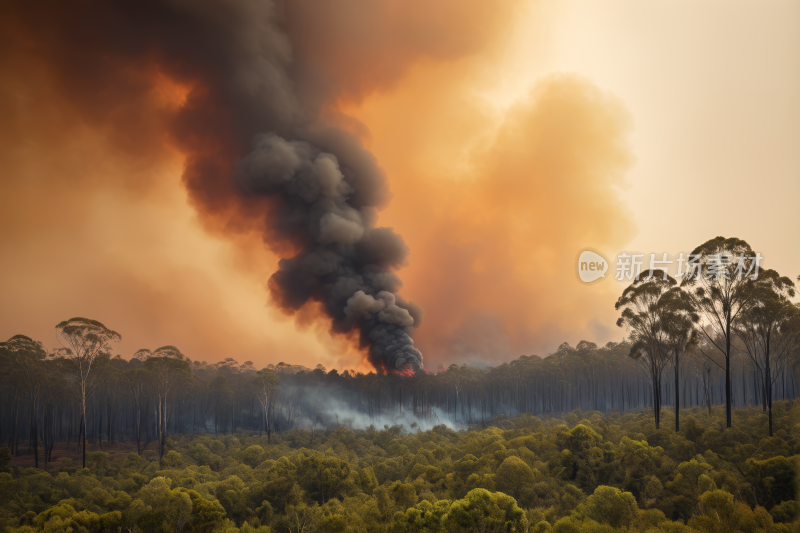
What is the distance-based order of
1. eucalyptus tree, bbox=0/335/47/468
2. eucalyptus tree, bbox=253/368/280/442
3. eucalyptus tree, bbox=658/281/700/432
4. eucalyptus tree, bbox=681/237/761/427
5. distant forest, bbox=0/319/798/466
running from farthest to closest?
eucalyptus tree, bbox=253/368/280/442, distant forest, bbox=0/319/798/466, eucalyptus tree, bbox=0/335/47/468, eucalyptus tree, bbox=658/281/700/432, eucalyptus tree, bbox=681/237/761/427

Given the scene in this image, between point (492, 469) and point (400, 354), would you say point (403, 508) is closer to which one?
point (492, 469)

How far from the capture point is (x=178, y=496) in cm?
2580

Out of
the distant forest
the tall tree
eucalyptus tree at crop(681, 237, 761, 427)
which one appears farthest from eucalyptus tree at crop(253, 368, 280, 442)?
eucalyptus tree at crop(681, 237, 761, 427)

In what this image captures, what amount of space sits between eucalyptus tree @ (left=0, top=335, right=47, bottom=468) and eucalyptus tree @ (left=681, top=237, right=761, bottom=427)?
6029 centimetres

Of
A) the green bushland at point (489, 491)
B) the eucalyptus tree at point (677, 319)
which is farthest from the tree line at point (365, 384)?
the green bushland at point (489, 491)

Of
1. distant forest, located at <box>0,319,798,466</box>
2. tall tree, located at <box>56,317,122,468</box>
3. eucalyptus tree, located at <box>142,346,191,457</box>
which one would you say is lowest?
distant forest, located at <box>0,319,798,466</box>

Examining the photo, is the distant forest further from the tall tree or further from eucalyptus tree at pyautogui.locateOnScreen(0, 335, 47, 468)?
the tall tree

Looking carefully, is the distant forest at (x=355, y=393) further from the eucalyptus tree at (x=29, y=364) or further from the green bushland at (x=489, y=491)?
the green bushland at (x=489, y=491)

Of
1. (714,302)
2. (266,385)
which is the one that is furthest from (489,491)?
(266,385)

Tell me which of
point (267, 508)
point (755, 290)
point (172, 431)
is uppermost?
point (755, 290)

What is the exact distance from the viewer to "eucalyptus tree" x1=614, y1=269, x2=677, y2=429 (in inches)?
1550

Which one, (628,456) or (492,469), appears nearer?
(628,456)

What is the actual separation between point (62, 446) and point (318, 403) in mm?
41312

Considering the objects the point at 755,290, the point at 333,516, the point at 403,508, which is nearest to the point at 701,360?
the point at 755,290
